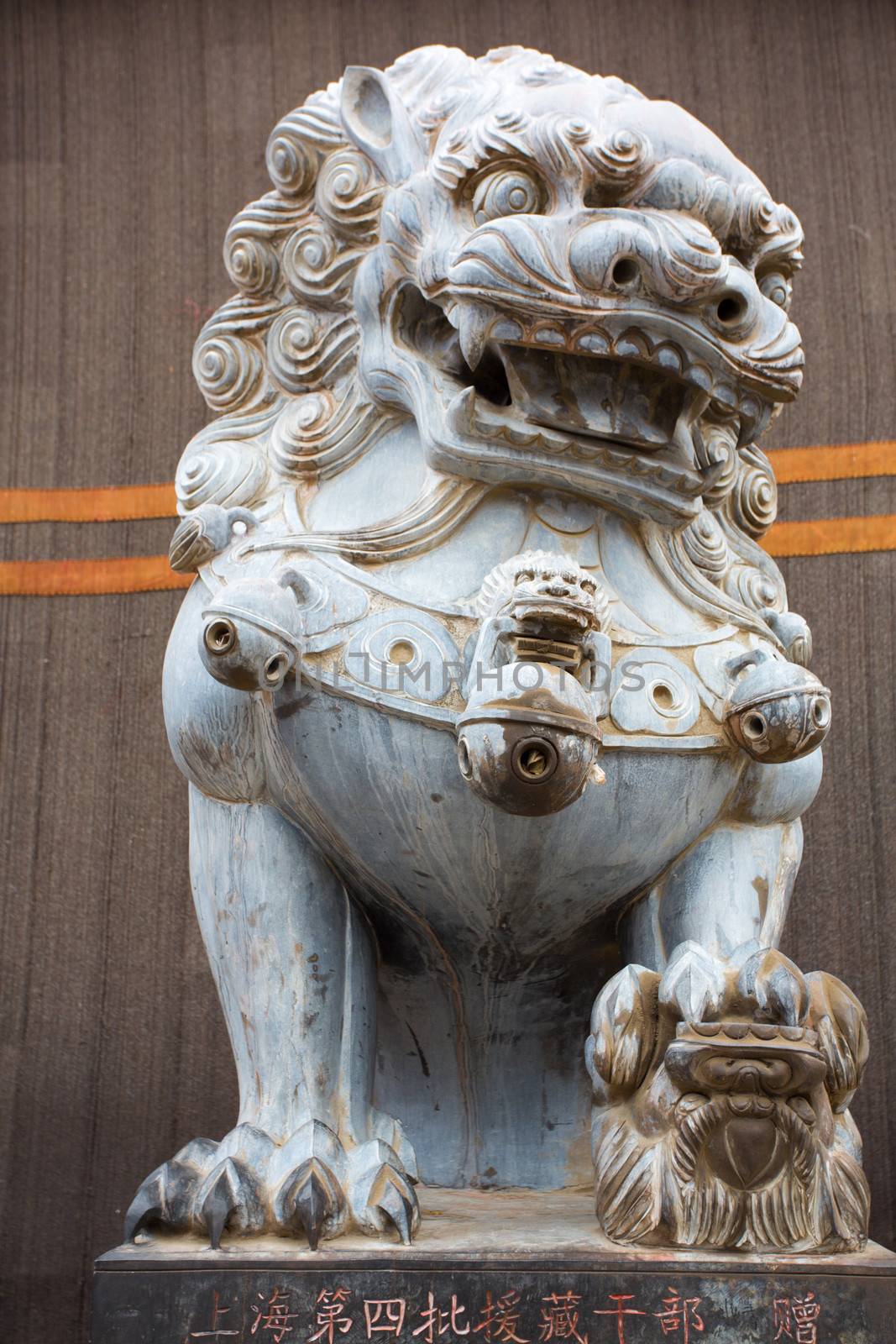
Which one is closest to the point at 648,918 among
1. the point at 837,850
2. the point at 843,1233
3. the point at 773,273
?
the point at 843,1233

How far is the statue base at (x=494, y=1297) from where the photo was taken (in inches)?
53.4

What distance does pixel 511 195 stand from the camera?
1.61 meters

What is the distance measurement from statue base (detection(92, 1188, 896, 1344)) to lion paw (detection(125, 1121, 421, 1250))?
34mm

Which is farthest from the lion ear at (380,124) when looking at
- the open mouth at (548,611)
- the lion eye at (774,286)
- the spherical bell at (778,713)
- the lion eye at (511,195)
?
the spherical bell at (778,713)

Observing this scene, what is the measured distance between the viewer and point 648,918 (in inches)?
65.2

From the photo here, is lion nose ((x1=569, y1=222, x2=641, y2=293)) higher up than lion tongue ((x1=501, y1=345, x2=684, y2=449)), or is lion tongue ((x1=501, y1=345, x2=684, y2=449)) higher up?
lion nose ((x1=569, y1=222, x2=641, y2=293))

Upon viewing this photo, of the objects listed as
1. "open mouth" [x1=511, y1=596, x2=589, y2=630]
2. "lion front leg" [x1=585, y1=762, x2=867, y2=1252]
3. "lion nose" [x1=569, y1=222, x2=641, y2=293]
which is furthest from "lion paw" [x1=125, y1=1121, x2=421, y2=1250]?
"lion nose" [x1=569, y1=222, x2=641, y2=293]

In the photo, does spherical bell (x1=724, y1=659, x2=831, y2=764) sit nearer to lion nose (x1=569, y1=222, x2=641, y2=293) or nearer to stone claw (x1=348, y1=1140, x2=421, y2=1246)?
lion nose (x1=569, y1=222, x2=641, y2=293)

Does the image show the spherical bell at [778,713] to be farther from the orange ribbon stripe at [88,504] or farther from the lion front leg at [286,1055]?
the orange ribbon stripe at [88,504]

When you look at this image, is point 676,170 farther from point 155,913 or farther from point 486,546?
point 155,913

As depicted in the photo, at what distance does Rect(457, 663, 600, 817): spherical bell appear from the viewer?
4.61ft

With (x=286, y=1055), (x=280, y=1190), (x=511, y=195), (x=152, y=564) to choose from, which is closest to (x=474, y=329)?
(x=511, y=195)

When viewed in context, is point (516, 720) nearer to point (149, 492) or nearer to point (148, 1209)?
point (148, 1209)

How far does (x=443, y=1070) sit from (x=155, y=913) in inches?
Result: 38.0
